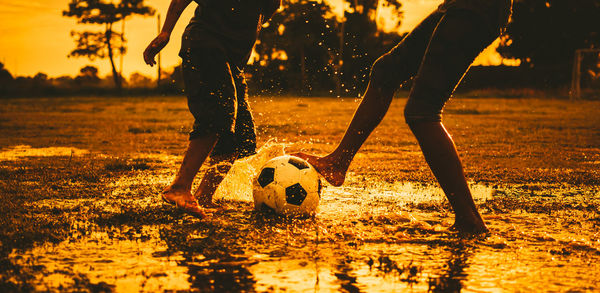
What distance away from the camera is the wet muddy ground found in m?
3.05

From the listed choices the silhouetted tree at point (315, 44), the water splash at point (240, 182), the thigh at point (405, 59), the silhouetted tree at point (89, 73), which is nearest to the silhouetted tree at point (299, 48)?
the silhouetted tree at point (315, 44)

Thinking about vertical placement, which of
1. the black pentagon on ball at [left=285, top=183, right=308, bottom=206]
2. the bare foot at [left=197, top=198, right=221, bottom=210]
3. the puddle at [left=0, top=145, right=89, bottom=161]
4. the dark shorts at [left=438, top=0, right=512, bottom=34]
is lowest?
the puddle at [left=0, top=145, right=89, bottom=161]

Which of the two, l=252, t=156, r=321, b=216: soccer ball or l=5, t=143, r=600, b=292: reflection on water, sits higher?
l=252, t=156, r=321, b=216: soccer ball

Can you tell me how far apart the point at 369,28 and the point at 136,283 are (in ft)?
175

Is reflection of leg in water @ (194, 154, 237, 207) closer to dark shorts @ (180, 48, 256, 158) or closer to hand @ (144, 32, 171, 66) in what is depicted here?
dark shorts @ (180, 48, 256, 158)

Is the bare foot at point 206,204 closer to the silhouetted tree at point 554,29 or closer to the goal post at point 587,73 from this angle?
the goal post at point 587,73

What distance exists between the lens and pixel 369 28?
55062 millimetres

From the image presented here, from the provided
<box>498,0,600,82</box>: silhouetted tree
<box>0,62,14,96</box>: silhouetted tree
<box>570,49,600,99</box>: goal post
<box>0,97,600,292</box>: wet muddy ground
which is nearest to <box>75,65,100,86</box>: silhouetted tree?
<box>0,62,14,96</box>: silhouetted tree

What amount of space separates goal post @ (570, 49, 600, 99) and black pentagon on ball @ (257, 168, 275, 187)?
32.0 meters

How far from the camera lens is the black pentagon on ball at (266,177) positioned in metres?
4.81

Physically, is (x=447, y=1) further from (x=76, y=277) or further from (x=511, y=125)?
(x=511, y=125)

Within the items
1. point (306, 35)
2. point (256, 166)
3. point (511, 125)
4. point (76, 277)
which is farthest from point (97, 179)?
point (306, 35)

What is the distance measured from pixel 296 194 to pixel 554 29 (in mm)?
44995

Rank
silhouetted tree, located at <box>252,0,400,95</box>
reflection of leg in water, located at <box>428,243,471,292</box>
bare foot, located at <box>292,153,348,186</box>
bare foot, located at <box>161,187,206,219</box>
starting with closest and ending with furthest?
reflection of leg in water, located at <box>428,243,471,292</box> → bare foot, located at <box>161,187,206,219</box> → bare foot, located at <box>292,153,348,186</box> → silhouetted tree, located at <box>252,0,400,95</box>
